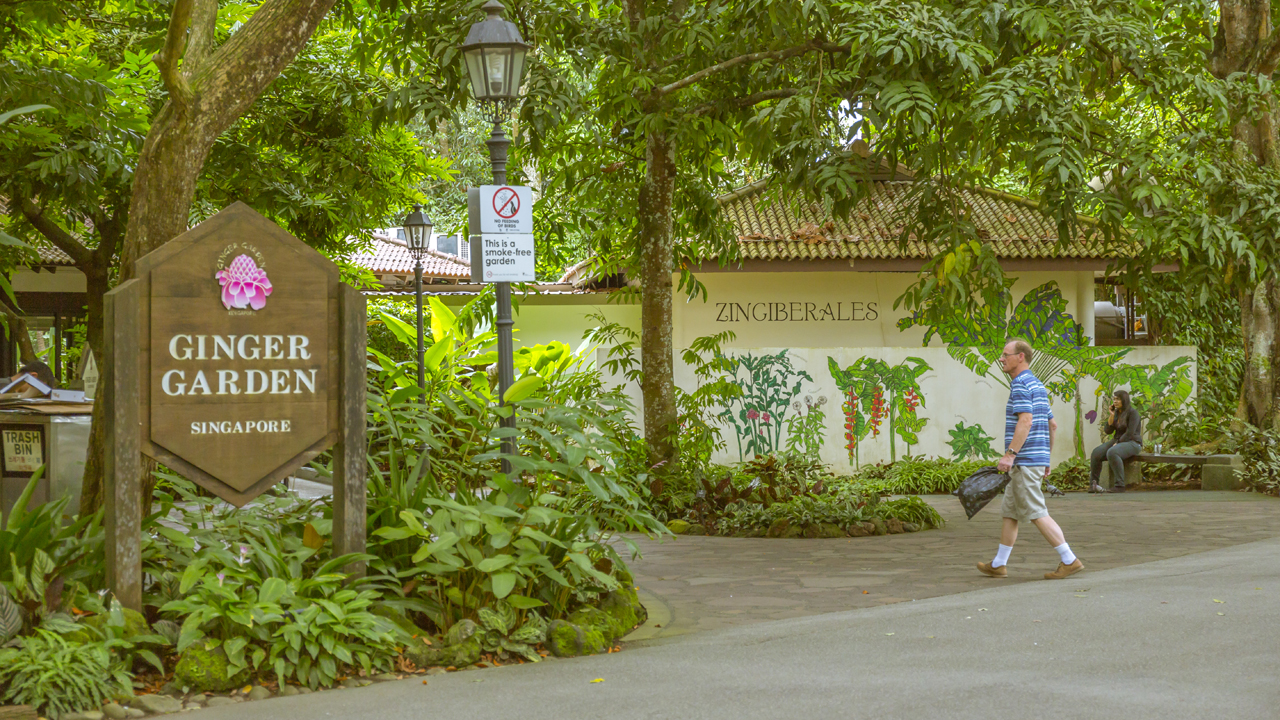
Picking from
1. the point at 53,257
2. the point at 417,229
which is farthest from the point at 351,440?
the point at 53,257

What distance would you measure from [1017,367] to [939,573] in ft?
5.44

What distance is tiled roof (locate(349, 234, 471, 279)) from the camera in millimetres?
28172

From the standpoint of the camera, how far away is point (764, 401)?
1719 cm

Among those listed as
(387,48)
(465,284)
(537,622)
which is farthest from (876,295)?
(537,622)

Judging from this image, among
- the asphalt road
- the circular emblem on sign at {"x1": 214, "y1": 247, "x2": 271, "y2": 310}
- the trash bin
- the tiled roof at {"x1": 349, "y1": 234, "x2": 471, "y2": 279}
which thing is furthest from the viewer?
the tiled roof at {"x1": 349, "y1": 234, "x2": 471, "y2": 279}

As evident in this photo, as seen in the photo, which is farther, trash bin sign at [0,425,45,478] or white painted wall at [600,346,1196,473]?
white painted wall at [600,346,1196,473]

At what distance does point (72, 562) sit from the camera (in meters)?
5.79

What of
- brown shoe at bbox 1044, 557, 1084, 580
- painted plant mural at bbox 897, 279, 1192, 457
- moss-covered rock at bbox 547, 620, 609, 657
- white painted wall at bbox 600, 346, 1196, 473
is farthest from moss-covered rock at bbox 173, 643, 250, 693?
painted plant mural at bbox 897, 279, 1192, 457

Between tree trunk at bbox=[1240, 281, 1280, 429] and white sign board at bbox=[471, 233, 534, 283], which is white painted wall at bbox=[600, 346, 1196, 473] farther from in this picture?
white sign board at bbox=[471, 233, 534, 283]

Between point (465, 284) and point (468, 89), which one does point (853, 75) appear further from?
point (465, 284)

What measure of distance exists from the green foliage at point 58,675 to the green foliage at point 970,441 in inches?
547

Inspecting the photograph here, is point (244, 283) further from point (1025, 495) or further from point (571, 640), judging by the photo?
point (1025, 495)

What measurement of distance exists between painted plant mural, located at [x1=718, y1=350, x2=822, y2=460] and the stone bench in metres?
4.24

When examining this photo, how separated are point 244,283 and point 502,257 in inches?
87.9
